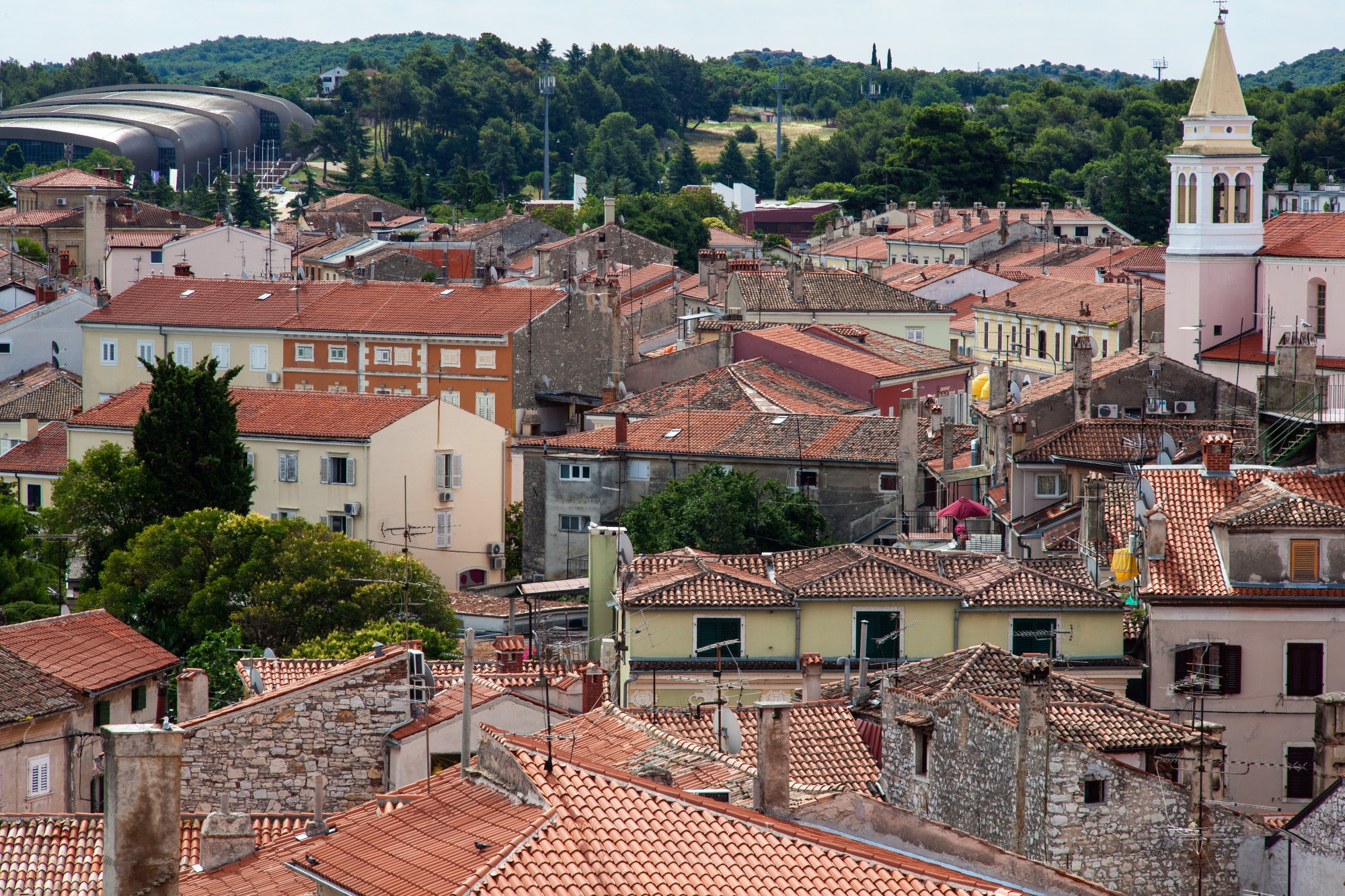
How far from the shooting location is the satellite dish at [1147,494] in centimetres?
2636

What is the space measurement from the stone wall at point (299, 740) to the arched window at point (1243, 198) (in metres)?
40.0

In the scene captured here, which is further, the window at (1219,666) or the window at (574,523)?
the window at (574,523)

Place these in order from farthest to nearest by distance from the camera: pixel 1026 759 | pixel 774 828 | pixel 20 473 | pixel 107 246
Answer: pixel 107 246 < pixel 20 473 < pixel 1026 759 < pixel 774 828

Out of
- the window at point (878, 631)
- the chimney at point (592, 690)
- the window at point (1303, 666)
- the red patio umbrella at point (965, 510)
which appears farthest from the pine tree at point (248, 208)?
the window at point (1303, 666)

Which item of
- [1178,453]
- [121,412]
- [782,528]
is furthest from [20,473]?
[1178,453]

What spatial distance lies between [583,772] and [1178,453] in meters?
22.9

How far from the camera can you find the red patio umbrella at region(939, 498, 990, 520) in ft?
121

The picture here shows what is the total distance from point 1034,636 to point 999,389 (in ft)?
49.5

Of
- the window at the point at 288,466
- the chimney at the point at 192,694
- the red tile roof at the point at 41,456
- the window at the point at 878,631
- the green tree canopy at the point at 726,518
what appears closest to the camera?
the chimney at the point at 192,694

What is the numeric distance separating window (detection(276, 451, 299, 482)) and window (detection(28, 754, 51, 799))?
80.6 ft

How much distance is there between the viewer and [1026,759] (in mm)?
16859

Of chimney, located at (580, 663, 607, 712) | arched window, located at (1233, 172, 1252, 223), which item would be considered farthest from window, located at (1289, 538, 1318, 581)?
arched window, located at (1233, 172, 1252, 223)

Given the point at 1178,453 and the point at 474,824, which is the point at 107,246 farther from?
the point at 474,824

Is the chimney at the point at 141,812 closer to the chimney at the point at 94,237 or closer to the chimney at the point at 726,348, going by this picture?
the chimney at the point at 726,348
